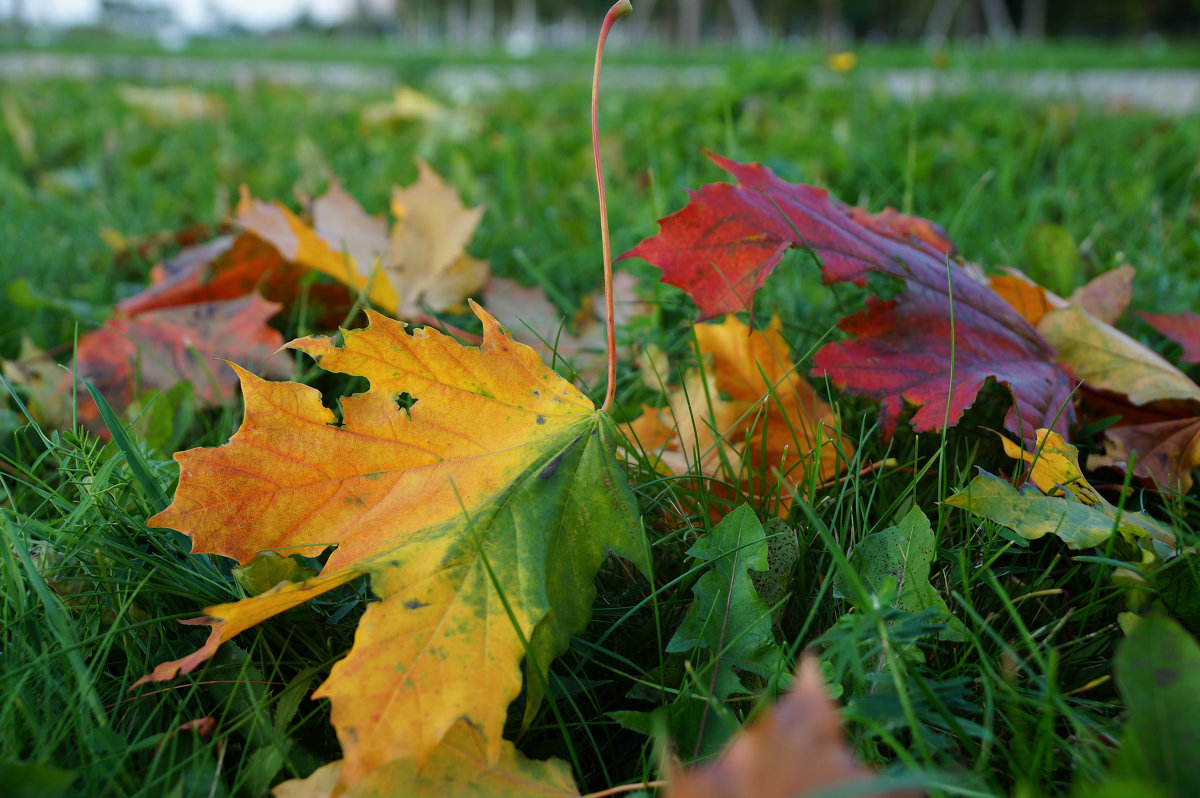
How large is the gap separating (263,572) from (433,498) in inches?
6.6

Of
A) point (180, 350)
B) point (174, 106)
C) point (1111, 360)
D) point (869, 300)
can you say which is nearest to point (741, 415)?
point (869, 300)

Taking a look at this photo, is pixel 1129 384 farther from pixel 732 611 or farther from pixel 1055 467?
pixel 732 611

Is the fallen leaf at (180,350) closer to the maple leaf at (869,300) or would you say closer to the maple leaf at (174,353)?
the maple leaf at (174,353)

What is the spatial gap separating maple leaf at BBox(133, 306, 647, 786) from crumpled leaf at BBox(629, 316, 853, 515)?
0.21m

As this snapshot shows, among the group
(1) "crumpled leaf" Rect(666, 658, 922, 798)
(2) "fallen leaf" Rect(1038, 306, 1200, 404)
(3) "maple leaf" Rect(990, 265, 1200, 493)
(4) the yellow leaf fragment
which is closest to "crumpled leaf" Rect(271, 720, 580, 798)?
(1) "crumpled leaf" Rect(666, 658, 922, 798)

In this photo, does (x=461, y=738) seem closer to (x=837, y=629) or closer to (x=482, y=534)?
(x=482, y=534)

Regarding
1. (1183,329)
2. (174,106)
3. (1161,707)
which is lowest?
(1161,707)

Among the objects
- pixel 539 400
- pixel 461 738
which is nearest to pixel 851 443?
pixel 539 400

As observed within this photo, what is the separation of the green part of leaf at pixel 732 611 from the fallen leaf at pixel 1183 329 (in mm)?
673

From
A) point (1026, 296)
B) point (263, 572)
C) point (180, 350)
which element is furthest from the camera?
point (180, 350)

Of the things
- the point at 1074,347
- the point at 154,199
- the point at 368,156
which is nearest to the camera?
the point at 1074,347

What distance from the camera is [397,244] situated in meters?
1.36

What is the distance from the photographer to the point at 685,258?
86cm

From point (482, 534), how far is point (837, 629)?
305 mm
